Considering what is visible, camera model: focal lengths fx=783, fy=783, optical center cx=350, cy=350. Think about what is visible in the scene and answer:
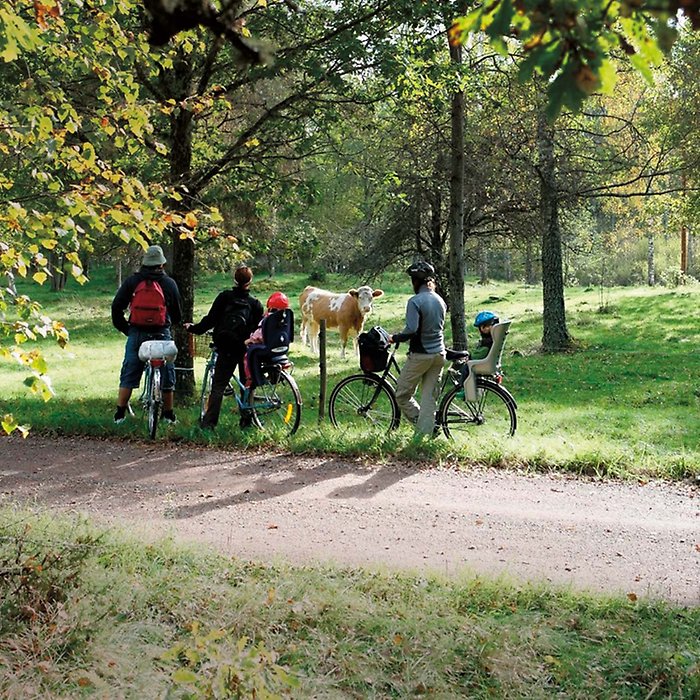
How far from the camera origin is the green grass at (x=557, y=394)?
8.84 meters

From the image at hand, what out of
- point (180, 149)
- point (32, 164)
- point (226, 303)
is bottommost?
point (226, 303)

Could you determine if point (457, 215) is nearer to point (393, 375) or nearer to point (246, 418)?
point (393, 375)

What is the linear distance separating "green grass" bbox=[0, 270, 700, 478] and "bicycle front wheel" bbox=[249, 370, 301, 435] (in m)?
0.24

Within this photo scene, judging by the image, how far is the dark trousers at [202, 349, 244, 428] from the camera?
33.1 ft

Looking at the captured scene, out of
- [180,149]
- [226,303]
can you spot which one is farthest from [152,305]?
[180,149]

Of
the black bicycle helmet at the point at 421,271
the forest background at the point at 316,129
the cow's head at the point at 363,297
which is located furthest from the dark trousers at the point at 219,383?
the cow's head at the point at 363,297

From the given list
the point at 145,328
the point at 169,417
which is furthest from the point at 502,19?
the point at 169,417

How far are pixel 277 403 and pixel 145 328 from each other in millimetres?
2041

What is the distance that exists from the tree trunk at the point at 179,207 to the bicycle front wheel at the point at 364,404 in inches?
116

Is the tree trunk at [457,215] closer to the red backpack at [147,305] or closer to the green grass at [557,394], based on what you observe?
the green grass at [557,394]

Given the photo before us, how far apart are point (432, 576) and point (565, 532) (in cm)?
169

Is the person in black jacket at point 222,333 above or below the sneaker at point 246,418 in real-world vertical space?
above

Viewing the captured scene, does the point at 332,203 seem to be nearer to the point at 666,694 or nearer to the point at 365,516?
the point at 365,516

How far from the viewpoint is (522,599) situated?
16.6 feet
